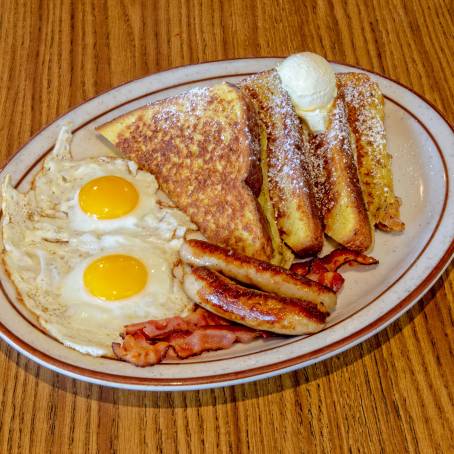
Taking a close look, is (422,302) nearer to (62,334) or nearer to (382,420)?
(382,420)

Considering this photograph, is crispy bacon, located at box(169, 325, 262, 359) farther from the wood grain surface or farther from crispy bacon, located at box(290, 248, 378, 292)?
crispy bacon, located at box(290, 248, 378, 292)

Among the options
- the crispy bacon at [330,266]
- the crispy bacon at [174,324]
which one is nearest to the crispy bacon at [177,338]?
the crispy bacon at [174,324]

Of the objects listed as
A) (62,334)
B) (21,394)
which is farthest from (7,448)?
(62,334)

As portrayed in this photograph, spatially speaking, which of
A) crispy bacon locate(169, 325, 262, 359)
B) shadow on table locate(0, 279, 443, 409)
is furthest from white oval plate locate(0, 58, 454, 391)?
shadow on table locate(0, 279, 443, 409)

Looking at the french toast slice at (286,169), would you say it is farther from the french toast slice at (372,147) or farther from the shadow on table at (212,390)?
the shadow on table at (212,390)

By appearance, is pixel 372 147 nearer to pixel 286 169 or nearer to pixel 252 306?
pixel 286 169

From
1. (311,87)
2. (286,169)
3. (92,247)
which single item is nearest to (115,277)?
(92,247)
